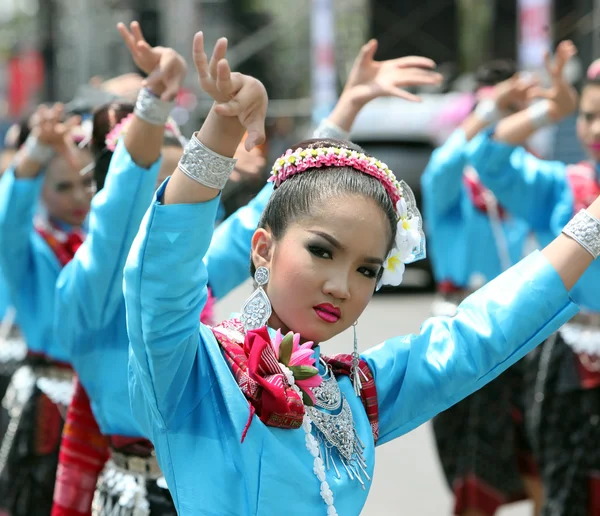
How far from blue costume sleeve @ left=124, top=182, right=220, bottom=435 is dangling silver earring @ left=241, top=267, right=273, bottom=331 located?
13cm

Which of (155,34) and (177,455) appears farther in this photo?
(155,34)

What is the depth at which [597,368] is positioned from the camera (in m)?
4.31

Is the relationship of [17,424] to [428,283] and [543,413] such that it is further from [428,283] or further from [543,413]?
[428,283]

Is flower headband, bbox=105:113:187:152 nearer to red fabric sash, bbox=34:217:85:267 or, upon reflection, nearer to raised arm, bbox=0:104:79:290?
raised arm, bbox=0:104:79:290

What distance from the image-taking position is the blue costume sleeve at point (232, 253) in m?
2.97

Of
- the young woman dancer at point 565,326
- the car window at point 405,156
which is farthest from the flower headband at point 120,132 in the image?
the car window at point 405,156

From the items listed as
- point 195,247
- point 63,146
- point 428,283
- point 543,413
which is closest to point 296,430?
point 195,247

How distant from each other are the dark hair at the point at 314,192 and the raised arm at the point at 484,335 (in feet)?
0.77

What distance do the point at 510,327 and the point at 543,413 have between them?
2485mm

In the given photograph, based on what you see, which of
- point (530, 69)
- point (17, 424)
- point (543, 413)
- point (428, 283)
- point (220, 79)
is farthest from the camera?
point (428, 283)

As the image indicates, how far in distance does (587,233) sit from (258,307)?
0.64 metres

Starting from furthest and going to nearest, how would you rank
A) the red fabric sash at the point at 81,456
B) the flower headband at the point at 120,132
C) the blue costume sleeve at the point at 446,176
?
the blue costume sleeve at the point at 446,176 < the red fabric sash at the point at 81,456 < the flower headband at the point at 120,132

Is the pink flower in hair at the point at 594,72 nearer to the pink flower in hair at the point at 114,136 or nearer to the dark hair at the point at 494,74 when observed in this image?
the dark hair at the point at 494,74

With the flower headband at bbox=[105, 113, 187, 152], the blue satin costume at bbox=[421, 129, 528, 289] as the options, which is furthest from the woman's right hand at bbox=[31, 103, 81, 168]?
the blue satin costume at bbox=[421, 129, 528, 289]
